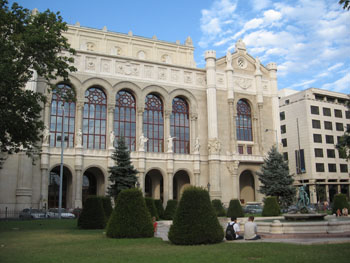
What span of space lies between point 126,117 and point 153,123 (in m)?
3.88

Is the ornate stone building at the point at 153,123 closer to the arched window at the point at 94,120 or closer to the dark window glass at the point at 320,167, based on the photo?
the arched window at the point at 94,120

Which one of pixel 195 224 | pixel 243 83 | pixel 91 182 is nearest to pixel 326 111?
pixel 243 83

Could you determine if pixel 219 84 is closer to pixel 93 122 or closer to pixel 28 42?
pixel 93 122

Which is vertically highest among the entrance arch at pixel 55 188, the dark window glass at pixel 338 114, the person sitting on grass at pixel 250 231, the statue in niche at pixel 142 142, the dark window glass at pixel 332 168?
the dark window glass at pixel 338 114

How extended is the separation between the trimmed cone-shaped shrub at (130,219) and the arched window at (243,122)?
38.3 metres

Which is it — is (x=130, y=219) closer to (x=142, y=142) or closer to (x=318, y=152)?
(x=142, y=142)

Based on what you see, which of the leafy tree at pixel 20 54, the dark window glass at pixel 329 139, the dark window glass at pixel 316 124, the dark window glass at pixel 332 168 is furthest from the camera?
the dark window glass at pixel 329 139

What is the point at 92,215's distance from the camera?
25.0 meters

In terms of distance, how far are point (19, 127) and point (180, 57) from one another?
41417 mm

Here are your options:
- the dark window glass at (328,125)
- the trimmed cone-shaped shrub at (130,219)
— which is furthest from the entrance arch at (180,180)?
the trimmed cone-shaped shrub at (130,219)

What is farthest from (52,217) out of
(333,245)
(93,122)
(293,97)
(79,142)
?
(293,97)

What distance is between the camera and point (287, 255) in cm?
1148

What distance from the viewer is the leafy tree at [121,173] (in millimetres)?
41219

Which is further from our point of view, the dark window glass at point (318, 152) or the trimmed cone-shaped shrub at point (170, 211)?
the dark window glass at point (318, 152)
